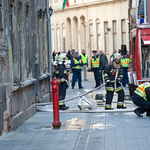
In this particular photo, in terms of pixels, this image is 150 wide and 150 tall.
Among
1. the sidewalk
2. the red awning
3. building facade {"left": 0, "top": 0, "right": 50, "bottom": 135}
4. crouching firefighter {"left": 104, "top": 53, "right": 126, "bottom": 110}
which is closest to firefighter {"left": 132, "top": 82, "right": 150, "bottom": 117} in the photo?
the sidewalk

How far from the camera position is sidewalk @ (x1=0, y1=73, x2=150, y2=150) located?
7.88 metres

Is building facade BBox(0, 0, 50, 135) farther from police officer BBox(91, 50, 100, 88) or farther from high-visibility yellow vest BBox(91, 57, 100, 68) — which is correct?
high-visibility yellow vest BBox(91, 57, 100, 68)

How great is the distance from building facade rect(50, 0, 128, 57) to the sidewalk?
25.4 meters

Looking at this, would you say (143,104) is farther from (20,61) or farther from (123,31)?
(123,31)

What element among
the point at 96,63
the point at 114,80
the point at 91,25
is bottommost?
the point at 114,80

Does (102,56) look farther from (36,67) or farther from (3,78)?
(3,78)

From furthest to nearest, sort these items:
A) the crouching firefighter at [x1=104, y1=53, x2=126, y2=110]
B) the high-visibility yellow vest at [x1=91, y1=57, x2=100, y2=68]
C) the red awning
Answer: the high-visibility yellow vest at [x1=91, y1=57, x2=100, y2=68], the red awning, the crouching firefighter at [x1=104, y1=53, x2=126, y2=110]

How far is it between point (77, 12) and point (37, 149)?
35438mm

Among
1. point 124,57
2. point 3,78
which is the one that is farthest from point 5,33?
point 124,57

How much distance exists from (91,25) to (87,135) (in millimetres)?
32698

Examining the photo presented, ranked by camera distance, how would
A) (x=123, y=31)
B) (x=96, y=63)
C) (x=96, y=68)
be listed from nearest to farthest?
1. (x=96, y=68)
2. (x=96, y=63)
3. (x=123, y=31)

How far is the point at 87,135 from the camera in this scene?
29.1 ft

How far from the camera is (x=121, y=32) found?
1442 inches

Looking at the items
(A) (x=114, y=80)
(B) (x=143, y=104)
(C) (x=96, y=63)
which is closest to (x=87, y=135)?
(B) (x=143, y=104)
